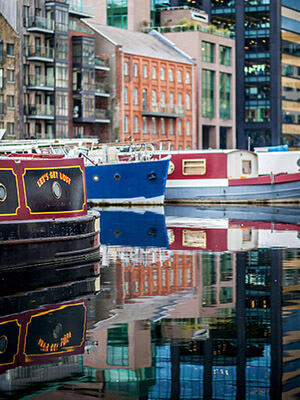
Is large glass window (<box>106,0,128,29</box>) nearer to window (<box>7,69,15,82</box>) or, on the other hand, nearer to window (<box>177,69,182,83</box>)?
window (<box>177,69,182,83</box>)

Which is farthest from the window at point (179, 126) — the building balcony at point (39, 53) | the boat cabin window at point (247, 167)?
the boat cabin window at point (247, 167)

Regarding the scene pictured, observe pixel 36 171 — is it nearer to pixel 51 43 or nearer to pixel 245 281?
pixel 245 281

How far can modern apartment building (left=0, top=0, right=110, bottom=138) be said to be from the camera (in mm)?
94125

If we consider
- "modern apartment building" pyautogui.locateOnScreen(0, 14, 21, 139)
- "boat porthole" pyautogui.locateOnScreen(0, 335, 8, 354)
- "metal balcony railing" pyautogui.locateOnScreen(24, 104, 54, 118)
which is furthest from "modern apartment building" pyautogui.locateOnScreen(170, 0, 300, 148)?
"boat porthole" pyautogui.locateOnScreen(0, 335, 8, 354)

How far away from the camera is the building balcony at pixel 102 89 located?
10369 cm

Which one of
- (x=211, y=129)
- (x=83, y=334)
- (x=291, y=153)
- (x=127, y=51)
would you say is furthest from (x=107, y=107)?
(x=83, y=334)

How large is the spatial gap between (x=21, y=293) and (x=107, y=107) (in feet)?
288

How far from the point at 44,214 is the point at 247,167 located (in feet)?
148

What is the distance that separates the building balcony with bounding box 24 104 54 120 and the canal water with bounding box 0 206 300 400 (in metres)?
66.9

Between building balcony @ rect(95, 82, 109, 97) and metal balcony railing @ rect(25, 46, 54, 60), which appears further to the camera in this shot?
building balcony @ rect(95, 82, 109, 97)

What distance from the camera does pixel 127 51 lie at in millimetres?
106938

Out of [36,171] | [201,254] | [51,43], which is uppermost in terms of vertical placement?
[51,43]

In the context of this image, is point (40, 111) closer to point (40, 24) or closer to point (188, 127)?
point (40, 24)

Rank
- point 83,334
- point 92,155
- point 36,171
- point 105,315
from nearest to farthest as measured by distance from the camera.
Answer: point 83,334 → point 105,315 → point 36,171 → point 92,155
